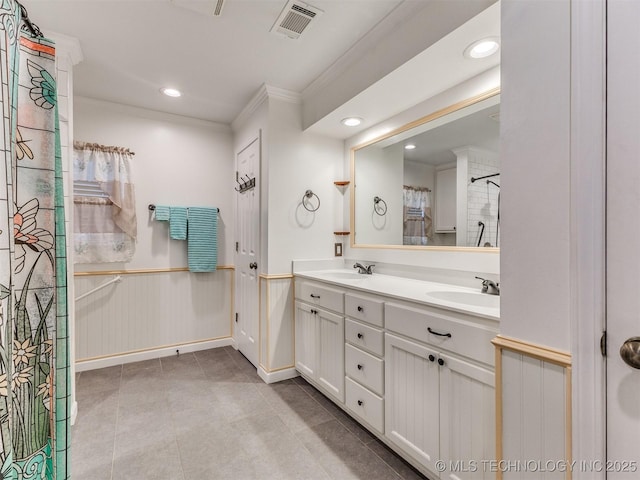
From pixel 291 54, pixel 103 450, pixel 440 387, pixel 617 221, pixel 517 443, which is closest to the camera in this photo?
pixel 617 221

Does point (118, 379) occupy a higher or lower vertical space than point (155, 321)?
lower

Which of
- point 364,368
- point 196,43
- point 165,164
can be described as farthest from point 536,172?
point 165,164

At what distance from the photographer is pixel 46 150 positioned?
32.5 inches

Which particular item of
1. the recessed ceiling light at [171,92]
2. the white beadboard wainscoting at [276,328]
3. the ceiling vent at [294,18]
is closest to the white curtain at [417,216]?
the white beadboard wainscoting at [276,328]

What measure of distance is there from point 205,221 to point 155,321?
3.66 feet

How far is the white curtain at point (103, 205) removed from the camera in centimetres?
266

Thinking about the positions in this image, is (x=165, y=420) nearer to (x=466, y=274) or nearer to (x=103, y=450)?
(x=103, y=450)

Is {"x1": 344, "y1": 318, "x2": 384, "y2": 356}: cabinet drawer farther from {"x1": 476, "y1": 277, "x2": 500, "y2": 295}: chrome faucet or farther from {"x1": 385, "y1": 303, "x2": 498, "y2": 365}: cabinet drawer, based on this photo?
{"x1": 476, "y1": 277, "x2": 500, "y2": 295}: chrome faucet

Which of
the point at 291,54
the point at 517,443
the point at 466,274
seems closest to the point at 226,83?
the point at 291,54

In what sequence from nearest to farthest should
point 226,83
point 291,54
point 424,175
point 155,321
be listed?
point 291,54
point 424,175
point 226,83
point 155,321

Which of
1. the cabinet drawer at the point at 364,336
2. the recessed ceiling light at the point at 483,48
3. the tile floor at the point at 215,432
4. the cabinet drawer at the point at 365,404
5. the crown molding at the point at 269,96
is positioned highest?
the crown molding at the point at 269,96

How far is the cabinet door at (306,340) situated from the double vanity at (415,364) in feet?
0.08

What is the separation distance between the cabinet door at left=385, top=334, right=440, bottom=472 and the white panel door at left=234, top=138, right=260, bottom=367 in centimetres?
146

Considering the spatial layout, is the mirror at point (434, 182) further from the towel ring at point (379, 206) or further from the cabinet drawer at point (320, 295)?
the cabinet drawer at point (320, 295)
